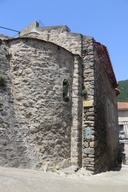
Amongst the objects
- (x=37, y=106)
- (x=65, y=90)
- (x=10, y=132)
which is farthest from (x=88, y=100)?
(x=10, y=132)

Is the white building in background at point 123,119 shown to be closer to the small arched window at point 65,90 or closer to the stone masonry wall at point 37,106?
the small arched window at point 65,90

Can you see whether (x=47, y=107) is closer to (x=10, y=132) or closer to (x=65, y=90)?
(x=65, y=90)

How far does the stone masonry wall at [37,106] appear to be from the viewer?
17.0 ft

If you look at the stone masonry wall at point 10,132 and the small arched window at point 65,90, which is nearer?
the stone masonry wall at point 10,132

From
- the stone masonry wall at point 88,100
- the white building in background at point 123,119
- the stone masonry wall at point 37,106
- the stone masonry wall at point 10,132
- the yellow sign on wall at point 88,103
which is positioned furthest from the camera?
the white building in background at point 123,119

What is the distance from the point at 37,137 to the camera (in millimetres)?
5391

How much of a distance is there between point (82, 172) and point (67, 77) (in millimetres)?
Result: 3314

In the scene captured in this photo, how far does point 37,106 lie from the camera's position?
5590 millimetres

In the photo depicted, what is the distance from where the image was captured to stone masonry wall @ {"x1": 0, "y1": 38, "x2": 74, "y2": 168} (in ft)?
17.0

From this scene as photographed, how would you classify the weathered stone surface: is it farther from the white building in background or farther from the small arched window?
the white building in background

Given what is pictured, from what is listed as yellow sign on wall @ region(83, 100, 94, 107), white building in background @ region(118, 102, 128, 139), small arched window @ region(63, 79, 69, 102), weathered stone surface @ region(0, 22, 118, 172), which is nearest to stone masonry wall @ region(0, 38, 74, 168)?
weathered stone surface @ region(0, 22, 118, 172)

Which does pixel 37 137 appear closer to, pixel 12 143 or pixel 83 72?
pixel 12 143

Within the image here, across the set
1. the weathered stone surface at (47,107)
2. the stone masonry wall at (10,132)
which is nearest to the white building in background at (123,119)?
the weathered stone surface at (47,107)

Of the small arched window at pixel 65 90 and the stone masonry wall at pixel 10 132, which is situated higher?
the small arched window at pixel 65 90
